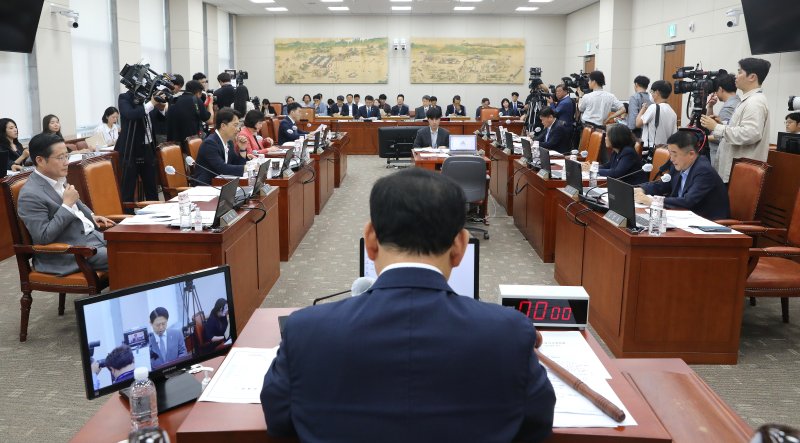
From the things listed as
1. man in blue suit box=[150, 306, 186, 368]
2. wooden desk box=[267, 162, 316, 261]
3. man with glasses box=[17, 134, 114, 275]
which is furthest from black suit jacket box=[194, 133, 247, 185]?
man in blue suit box=[150, 306, 186, 368]

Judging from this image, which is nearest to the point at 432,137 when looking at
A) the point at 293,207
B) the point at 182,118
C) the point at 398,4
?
the point at 182,118

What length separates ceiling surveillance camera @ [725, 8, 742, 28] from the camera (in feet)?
27.6

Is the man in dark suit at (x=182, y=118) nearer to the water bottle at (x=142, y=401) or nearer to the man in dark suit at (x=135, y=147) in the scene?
the man in dark suit at (x=135, y=147)

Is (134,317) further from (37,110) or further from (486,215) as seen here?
(37,110)

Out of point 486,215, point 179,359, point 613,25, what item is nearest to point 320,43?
point 613,25

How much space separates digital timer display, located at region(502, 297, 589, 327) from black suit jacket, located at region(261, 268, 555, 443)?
931mm

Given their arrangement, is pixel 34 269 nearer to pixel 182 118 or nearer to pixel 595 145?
pixel 182 118

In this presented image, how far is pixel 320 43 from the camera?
693 inches

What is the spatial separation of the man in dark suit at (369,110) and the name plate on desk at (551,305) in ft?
44.0

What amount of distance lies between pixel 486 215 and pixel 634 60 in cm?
698

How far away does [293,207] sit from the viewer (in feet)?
19.7

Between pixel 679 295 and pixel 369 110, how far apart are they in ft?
41.0

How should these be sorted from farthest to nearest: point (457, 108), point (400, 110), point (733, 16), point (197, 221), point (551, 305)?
point (457, 108) → point (400, 110) → point (733, 16) → point (197, 221) → point (551, 305)

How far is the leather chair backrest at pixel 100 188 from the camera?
4309mm
